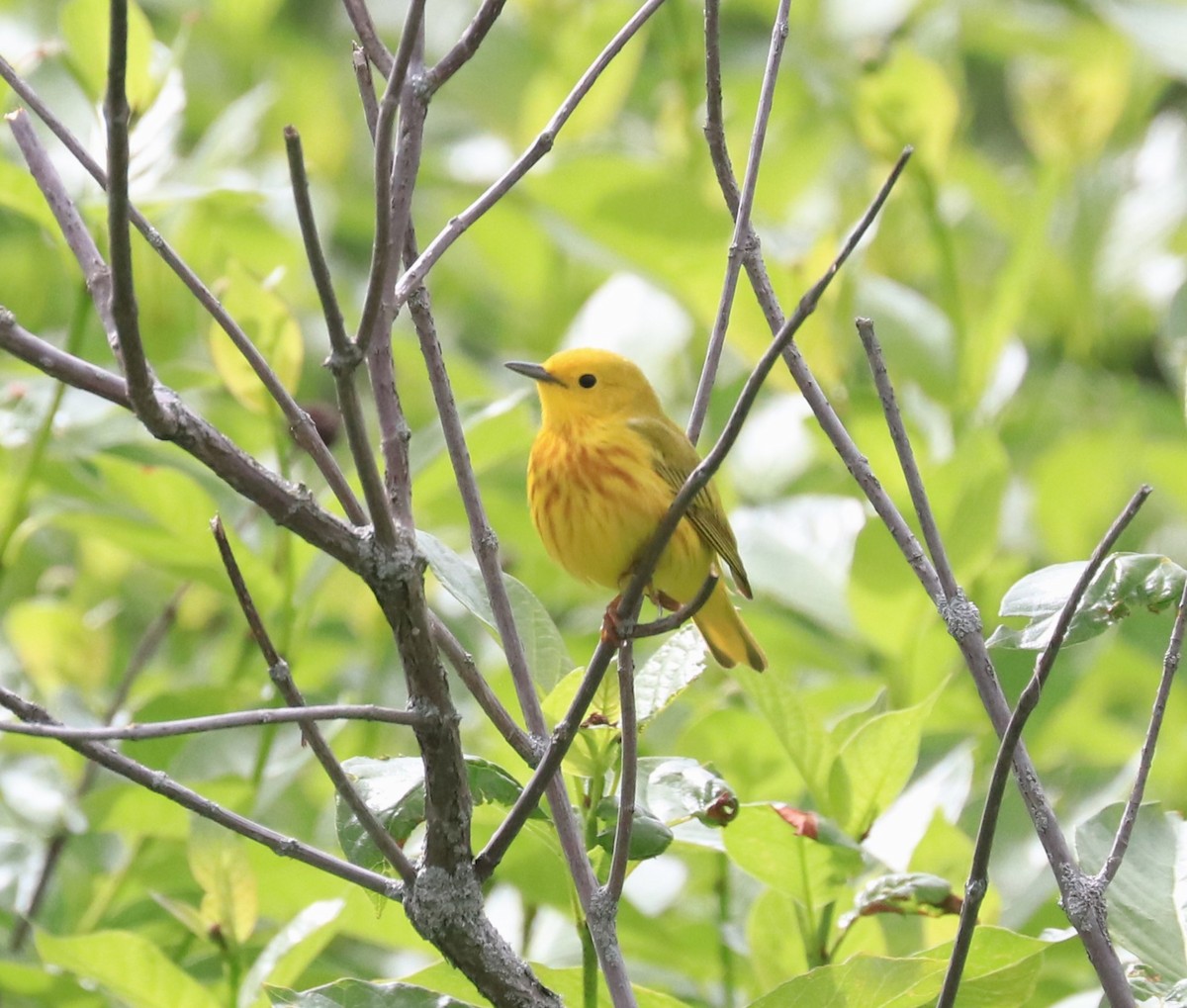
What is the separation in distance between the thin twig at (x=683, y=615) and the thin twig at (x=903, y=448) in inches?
6.5

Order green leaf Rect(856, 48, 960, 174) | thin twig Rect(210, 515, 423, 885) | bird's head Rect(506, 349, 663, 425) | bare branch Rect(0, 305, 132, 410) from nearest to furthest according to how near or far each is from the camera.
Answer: bare branch Rect(0, 305, 132, 410)
thin twig Rect(210, 515, 423, 885)
bird's head Rect(506, 349, 663, 425)
green leaf Rect(856, 48, 960, 174)

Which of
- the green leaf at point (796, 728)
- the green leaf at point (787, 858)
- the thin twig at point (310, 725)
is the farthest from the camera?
the green leaf at point (796, 728)

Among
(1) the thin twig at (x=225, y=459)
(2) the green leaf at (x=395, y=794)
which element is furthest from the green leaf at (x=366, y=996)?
(1) the thin twig at (x=225, y=459)

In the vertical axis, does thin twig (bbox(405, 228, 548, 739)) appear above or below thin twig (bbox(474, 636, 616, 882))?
above

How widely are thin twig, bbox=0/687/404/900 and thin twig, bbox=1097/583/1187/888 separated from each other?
20.6 inches

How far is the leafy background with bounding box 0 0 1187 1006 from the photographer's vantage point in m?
1.71

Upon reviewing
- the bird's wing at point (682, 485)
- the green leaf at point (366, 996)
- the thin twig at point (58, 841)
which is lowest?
the green leaf at point (366, 996)

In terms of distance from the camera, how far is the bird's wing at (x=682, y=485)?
1981mm

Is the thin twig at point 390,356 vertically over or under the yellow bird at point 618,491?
under

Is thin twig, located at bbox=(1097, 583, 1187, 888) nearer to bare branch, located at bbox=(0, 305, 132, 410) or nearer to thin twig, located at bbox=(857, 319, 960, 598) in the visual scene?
thin twig, located at bbox=(857, 319, 960, 598)

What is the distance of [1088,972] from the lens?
6.73 ft

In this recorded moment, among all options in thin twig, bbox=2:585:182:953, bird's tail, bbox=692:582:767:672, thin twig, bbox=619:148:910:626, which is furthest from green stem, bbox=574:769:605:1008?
bird's tail, bbox=692:582:767:672

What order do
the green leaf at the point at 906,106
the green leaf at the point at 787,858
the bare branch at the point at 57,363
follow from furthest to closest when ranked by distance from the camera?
1. the green leaf at the point at 906,106
2. the green leaf at the point at 787,858
3. the bare branch at the point at 57,363

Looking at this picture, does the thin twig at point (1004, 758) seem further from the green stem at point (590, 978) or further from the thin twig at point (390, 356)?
the thin twig at point (390, 356)
